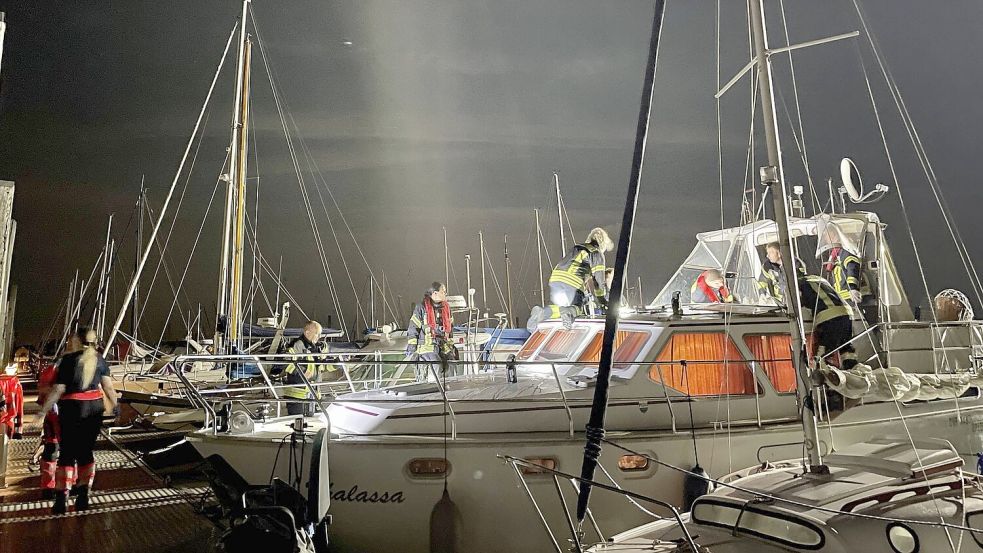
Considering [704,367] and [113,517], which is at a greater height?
[704,367]

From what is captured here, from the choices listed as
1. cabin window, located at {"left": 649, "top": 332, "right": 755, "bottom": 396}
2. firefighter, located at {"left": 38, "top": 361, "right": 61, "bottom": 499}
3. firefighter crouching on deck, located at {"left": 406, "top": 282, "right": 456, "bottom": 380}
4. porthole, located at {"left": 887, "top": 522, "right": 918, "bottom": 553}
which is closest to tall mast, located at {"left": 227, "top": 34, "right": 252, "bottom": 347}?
firefighter, located at {"left": 38, "top": 361, "right": 61, "bottom": 499}

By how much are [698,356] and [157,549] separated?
4.79 m

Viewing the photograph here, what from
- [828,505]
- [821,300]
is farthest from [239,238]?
[828,505]

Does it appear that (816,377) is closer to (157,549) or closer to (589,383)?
(589,383)

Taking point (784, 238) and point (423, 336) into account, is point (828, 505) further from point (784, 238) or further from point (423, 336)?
point (423, 336)

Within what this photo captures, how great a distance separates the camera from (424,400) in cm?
523

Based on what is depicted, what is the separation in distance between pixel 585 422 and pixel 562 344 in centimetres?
140

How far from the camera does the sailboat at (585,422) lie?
4791 mm

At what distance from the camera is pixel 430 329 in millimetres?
7215

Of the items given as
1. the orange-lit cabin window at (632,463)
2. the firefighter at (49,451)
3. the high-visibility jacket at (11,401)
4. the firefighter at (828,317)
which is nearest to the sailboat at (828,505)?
the orange-lit cabin window at (632,463)

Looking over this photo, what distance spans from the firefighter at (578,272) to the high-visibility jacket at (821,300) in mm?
2035

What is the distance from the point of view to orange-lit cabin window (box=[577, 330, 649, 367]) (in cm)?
572

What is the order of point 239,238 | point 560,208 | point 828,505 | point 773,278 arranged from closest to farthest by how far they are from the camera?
point 828,505, point 773,278, point 239,238, point 560,208

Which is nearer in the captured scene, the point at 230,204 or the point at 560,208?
the point at 230,204
